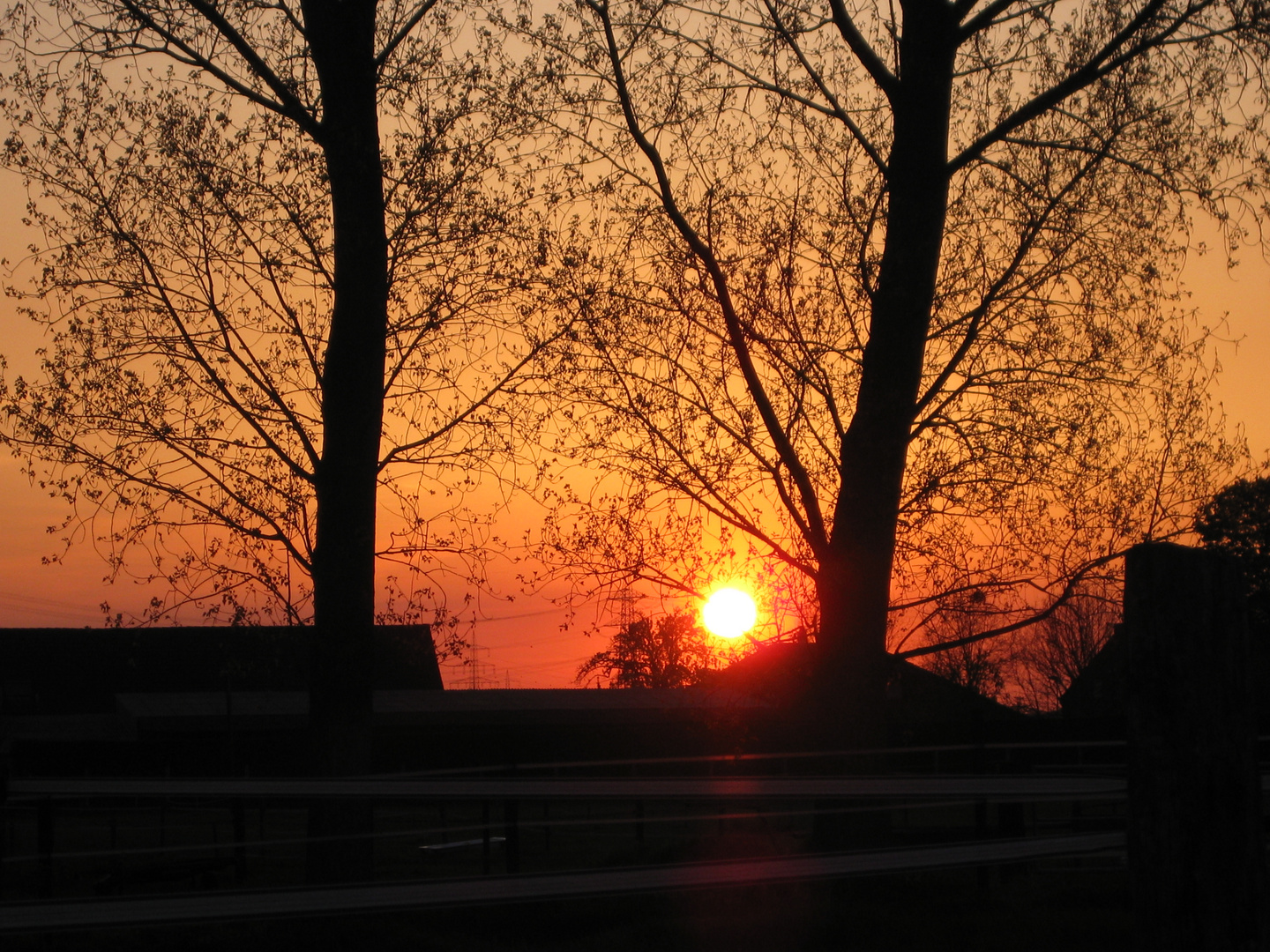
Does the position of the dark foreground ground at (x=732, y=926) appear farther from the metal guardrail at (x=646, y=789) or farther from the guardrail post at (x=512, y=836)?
the metal guardrail at (x=646, y=789)

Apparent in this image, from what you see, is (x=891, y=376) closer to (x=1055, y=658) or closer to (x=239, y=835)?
(x=239, y=835)

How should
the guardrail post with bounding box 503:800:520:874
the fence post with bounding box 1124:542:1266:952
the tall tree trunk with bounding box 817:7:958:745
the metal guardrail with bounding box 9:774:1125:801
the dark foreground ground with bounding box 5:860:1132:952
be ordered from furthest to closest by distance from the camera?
1. the tall tree trunk with bounding box 817:7:958:745
2. the guardrail post with bounding box 503:800:520:874
3. the dark foreground ground with bounding box 5:860:1132:952
4. the metal guardrail with bounding box 9:774:1125:801
5. the fence post with bounding box 1124:542:1266:952

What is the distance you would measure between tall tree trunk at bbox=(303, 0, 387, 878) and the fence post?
18.8 ft

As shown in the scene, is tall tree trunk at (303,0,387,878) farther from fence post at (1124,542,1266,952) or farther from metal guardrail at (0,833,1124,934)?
fence post at (1124,542,1266,952)

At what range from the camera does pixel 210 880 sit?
12633 millimetres

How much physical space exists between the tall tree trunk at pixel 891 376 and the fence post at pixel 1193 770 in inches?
232

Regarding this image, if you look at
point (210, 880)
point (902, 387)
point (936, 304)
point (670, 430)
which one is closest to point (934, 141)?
point (902, 387)

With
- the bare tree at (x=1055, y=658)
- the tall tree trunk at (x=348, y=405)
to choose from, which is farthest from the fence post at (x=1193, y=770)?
the bare tree at (x=1055, y=658)

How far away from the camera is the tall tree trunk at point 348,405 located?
7.38 meters

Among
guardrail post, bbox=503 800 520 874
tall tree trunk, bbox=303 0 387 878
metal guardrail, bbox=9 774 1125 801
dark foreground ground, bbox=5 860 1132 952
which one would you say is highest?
tall tree trunk, bbox=303 0 387 878

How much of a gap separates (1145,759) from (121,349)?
30.1 ft

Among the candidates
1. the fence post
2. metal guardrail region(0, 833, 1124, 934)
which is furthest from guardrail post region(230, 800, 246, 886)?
the fence post

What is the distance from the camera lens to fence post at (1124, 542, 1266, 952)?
242cm

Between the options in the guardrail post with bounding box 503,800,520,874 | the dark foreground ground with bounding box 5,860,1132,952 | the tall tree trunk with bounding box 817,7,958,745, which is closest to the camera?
the dark foreground ground with bounding box 5,860,1132,952
